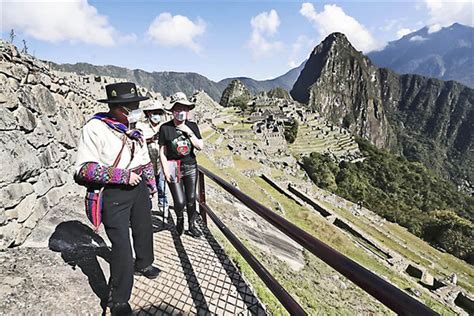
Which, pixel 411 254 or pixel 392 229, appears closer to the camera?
pixel 411 254

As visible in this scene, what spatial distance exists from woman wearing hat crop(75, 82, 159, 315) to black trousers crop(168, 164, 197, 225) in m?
1.34

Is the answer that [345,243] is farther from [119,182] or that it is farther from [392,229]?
[392,229]

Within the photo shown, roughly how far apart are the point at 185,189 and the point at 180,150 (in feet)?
1.88

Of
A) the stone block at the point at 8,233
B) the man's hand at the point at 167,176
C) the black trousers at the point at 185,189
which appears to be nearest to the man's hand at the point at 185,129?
the black trousers at the point at 185,189

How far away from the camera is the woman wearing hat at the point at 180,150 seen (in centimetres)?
364

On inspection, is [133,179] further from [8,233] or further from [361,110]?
[361,110]

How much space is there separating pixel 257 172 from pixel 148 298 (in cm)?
1950

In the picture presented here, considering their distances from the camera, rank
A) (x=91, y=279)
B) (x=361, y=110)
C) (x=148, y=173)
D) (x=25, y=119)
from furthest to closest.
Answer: (x=361, y=110) → (x=25, y=119) → (x=91, y=279) → (x=148, y=173)

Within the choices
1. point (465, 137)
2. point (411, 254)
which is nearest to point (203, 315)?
point (411, 254)

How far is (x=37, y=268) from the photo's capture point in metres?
2.69

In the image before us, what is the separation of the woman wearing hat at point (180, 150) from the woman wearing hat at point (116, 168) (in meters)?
1.19

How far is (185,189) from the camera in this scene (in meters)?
3.92

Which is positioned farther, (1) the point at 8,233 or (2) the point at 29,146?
(2) the point at 29,146

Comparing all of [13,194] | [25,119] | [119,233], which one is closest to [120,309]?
[119,233]
